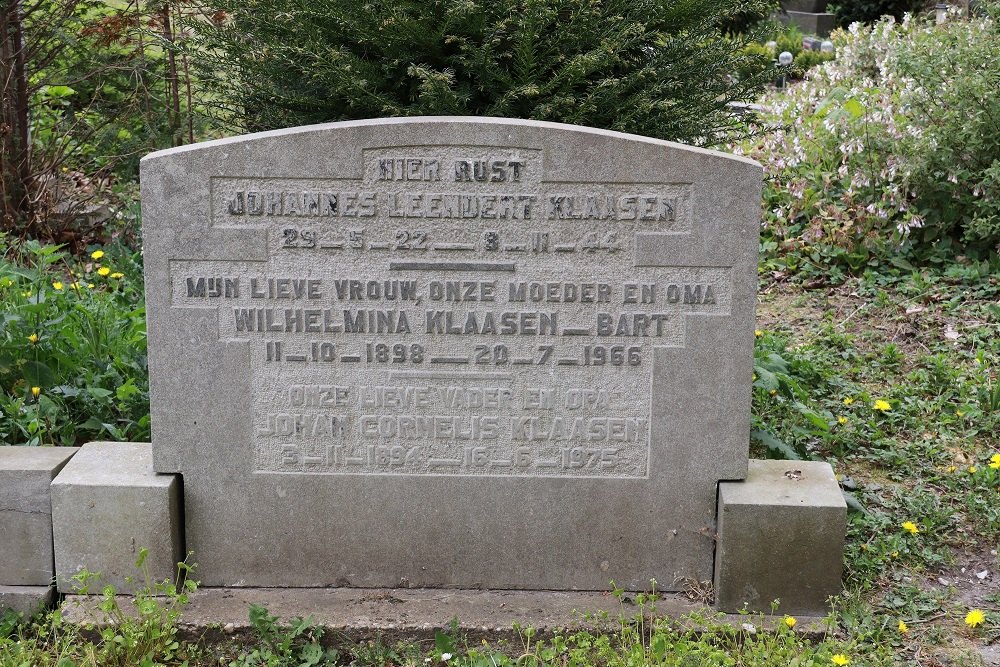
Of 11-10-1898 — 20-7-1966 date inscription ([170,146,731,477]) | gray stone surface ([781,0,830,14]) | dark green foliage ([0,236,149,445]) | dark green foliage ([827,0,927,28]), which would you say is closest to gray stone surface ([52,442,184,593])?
11-10-1898 — 20-7-1966 date inscription ([170,146,731,477])

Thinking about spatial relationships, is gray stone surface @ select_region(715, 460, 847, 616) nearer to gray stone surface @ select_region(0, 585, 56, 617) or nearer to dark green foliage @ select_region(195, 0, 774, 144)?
dark green foliage @ select_region(195, 0, 774, 144)

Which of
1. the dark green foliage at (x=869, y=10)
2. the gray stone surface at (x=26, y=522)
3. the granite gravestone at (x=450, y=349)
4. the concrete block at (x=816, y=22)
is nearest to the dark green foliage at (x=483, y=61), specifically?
the granite gravestone at (x=450, y=349)

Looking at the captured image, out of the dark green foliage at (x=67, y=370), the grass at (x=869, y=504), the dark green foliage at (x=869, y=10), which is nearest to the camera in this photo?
the grass at (x=869, y=504)

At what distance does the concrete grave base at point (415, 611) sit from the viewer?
3.18 meters

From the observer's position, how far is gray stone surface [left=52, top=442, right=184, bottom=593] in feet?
10.6

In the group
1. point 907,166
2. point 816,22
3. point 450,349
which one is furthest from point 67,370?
point 816,22

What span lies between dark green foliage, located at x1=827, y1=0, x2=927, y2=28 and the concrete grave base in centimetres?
1713

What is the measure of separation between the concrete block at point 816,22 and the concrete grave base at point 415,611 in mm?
17503

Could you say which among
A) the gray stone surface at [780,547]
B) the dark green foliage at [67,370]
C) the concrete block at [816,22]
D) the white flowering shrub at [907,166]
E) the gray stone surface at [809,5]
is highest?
the gray stone surface at [809,5]

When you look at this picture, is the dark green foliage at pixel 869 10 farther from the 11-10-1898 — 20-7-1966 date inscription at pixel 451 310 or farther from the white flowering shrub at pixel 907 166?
the 11-10-1898 — 20-7-1966 date inscription at pixel 451 310

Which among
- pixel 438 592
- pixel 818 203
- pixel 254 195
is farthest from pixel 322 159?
pixel 818 203

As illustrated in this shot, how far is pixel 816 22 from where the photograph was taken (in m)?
19.2

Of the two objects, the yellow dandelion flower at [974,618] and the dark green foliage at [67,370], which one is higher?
the dark green foliage at [67,370]

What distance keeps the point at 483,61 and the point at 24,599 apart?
2300 mm
